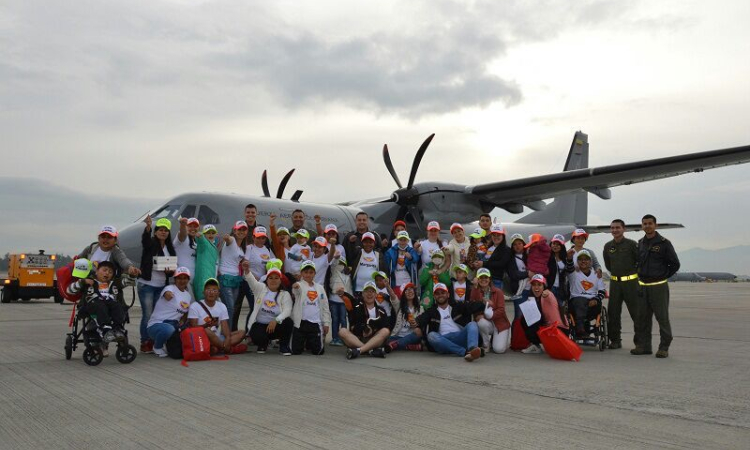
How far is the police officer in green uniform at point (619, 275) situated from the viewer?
7.72 meters

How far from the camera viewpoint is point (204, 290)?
740 centimetres

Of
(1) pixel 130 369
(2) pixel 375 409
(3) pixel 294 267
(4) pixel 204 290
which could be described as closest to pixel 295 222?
(3) pixel 294 267

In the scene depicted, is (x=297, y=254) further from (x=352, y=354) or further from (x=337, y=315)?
(x=352, y=354)

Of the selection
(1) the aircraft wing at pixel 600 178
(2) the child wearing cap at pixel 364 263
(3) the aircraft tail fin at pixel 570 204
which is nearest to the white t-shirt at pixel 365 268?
(2) the child wearing cap at pixel 364 263

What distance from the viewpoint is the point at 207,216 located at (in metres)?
12.5

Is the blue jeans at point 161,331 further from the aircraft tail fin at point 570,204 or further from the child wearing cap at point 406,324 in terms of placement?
the aircraft tail fin at point 570,204

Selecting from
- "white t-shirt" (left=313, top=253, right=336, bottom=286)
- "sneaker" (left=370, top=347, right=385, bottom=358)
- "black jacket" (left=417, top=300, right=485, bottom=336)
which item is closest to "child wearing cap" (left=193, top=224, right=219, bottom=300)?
"white t-shirt" (left=313, top=253, right=336, bottom=286)

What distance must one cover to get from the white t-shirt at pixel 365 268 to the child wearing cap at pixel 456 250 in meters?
Answer: 1.02

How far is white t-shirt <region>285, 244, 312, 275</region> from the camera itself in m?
8.69

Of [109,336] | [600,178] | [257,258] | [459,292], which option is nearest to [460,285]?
[459,292]

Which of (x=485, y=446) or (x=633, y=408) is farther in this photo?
(x=633, y=408)

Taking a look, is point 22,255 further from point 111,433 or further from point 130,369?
point 111,433

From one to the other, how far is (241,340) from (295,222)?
228cm

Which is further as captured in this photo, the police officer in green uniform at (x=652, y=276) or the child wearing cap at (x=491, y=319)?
the child wearing cap at (x=491, y=319)
